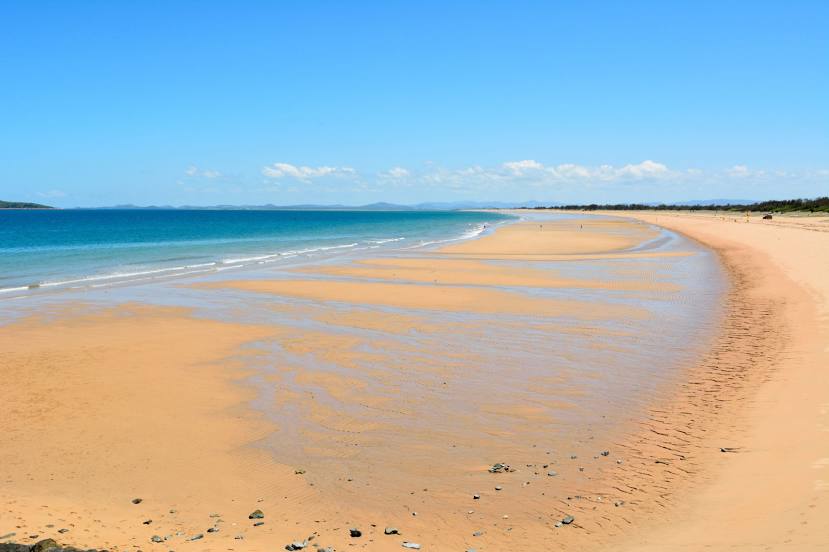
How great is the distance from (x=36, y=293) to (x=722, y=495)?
2284 cm

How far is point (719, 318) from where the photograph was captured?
15773mm

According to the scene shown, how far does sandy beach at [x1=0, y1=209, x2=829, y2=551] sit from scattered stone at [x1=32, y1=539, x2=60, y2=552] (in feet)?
0.94

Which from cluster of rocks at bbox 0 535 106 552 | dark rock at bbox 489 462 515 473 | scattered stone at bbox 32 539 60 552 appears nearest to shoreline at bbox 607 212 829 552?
dark rock at bbox 489 462 515 473

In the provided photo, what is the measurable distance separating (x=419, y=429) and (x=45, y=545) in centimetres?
439

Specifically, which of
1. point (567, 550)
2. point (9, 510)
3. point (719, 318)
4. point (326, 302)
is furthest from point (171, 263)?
point (567, 550)

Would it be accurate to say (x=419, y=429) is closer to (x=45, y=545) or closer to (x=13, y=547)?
(x=45, y=545)

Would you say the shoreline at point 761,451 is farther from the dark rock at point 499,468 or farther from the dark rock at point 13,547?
the dark rock at point 13,547

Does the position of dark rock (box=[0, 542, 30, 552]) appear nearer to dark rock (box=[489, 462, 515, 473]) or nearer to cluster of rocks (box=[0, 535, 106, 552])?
cluster of rocks (box=[0, 535, 106, 552])

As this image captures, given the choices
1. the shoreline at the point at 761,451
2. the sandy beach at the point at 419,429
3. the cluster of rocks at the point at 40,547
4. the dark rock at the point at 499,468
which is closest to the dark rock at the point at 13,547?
the cluster of rocks at the point at 40,547

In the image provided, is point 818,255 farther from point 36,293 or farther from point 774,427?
point 36,293

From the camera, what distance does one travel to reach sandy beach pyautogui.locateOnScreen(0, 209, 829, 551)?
18.7 feet

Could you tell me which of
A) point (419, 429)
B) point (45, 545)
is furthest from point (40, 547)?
point (419, 429)

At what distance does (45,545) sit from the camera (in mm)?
5172

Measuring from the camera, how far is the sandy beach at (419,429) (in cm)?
570
